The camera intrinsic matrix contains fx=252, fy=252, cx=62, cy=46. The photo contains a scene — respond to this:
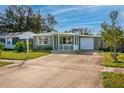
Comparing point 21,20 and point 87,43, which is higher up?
point 21,20

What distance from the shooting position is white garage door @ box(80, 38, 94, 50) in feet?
114

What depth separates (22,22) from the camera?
5194 cm

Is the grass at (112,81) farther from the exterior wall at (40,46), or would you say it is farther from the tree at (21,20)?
the tree at (21,20)

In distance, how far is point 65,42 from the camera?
31.7 meters

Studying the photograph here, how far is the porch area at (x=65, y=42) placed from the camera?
30.1 m

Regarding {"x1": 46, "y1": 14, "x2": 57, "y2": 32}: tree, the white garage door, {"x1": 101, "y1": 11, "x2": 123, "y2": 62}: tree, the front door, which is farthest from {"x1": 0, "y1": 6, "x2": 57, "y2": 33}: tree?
{"x1": 101, "y1": 11, "x2": 123, "y2": 62}: tree

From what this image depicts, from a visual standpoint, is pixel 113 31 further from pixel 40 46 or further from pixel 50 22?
pixel 50 22

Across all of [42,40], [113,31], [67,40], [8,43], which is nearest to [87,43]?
[67,40]

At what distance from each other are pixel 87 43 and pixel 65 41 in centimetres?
459

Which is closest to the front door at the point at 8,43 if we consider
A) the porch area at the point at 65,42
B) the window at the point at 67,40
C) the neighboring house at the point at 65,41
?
the neighboring house at the point at 65,41

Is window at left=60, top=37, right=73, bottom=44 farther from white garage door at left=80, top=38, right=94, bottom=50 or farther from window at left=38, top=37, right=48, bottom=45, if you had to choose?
white garage door at left=80, top=38, right=94, bottom=50
